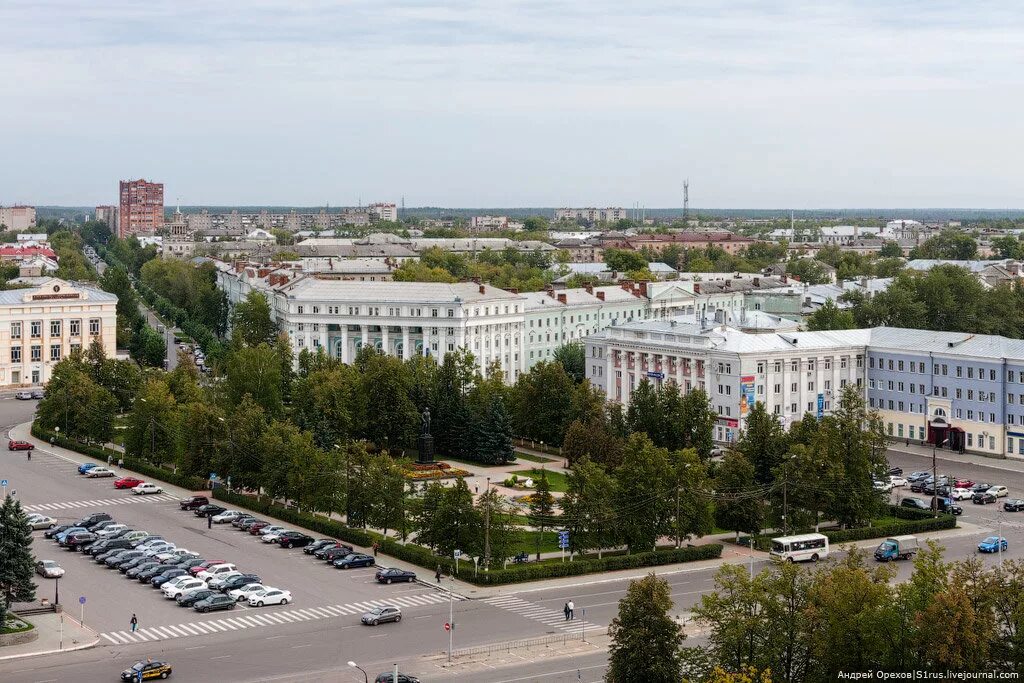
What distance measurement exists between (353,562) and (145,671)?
14.9 meters

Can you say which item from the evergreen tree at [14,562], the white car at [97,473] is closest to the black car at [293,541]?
the evergreen tree at [14,562]

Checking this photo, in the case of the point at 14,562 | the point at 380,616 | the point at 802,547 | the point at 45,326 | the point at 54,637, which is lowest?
the point at 54,637

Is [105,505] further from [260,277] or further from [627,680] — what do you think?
[260,277]

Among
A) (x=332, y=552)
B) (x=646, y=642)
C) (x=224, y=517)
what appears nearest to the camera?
(x=646, y=642)

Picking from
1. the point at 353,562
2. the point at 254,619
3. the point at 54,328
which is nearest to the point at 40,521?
the point at 353,562

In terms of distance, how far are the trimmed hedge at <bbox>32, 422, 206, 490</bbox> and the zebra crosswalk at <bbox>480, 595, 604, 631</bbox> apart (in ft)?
82.4

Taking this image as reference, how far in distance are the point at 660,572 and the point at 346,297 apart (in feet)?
187

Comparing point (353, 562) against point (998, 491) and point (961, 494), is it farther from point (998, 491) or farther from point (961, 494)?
point (998, 491)

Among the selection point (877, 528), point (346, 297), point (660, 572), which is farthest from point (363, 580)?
point (346, 297)

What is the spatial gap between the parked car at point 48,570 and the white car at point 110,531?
4328 mm

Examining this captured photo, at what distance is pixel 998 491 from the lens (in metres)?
67.8

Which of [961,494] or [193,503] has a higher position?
[961,494]

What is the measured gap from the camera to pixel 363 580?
51781mm

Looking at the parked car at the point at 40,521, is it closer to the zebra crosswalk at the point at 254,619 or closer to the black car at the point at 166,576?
the black car at the point at 166,576
